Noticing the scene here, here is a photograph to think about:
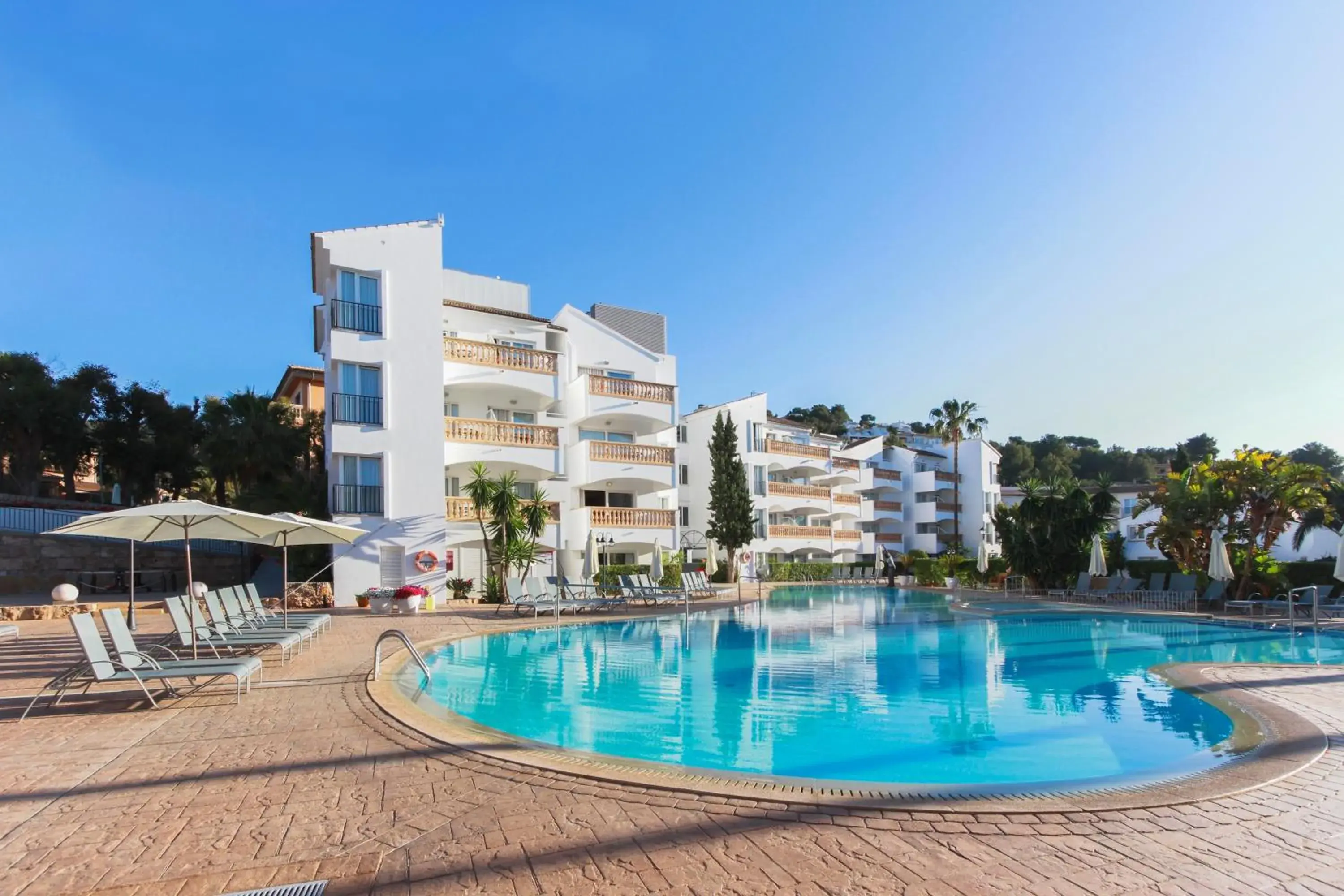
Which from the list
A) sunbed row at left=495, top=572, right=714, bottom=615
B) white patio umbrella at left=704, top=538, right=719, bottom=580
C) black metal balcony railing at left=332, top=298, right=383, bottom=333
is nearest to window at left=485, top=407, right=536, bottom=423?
black metal balcony railing at left=332, top=298, right=383, bottom=333

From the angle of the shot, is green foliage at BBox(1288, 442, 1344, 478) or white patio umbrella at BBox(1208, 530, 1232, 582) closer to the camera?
white patio umbrella at BBox(1208, 530, 1232, 582)

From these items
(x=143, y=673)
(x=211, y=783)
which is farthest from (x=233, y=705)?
(x=211, y=783)

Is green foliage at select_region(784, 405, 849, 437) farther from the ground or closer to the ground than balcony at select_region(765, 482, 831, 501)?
farther from the ground

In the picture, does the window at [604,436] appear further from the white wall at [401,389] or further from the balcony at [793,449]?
the balcony at [793,449]

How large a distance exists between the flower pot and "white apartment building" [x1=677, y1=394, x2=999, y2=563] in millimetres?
18943

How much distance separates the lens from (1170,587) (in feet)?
84.9

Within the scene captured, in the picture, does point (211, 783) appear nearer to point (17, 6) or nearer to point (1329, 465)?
point (17, 6)

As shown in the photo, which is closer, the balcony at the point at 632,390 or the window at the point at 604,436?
the balcony at the point at 632,390

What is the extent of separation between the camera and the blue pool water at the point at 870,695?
814 centimetres

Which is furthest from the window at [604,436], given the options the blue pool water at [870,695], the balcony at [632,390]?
the blue pool water at [870,695]

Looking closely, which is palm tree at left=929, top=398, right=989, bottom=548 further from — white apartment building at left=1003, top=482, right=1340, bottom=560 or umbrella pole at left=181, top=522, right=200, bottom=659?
umbrella pole at left=181, top=522, right=200, bottom=659

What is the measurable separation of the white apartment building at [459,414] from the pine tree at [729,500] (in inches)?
121

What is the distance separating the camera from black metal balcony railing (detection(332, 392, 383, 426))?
26.3m

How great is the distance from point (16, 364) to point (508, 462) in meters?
24.5
